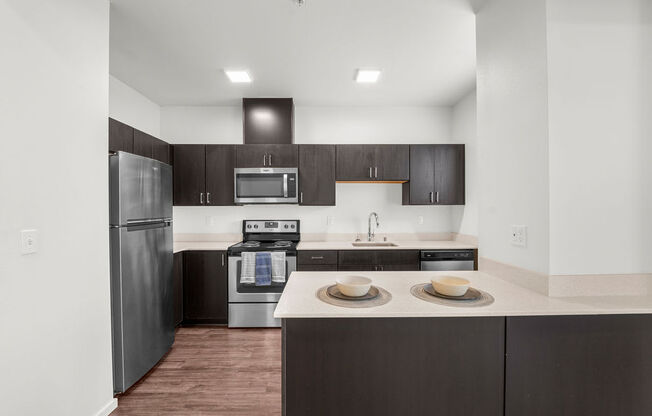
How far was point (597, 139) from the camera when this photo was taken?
4.35 feet

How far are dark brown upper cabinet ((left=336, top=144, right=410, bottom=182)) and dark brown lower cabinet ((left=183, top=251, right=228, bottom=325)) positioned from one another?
1800 mm

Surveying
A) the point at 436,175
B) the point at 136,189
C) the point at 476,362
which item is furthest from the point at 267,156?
the point at 476,362

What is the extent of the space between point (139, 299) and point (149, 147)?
4.70 ft

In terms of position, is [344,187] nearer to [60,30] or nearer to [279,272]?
[279,272]

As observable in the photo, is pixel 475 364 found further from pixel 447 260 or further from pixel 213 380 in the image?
pixel 447 260

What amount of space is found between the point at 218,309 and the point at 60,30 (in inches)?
101

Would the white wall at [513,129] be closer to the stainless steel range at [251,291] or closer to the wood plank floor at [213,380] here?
the wood plank floor at [213,380]

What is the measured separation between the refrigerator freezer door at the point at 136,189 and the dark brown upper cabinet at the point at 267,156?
0.98 meters

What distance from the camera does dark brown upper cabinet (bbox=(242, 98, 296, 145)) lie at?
130 inches

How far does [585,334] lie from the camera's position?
3.80ft

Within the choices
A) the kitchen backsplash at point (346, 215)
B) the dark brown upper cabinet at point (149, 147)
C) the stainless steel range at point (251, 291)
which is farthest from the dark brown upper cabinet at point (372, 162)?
the dark brown upper cabinet at point (149, 147)

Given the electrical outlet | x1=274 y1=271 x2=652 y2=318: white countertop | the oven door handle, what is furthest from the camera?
the oven door handle

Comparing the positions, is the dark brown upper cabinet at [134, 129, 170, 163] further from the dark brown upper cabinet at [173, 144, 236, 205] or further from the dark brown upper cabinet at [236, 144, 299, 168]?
the dark brown upper cabinet at [236, 144, 299, 168]

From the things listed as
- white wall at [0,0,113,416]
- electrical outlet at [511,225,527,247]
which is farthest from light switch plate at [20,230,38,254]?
electrical outlet at [511,225,527,247]
